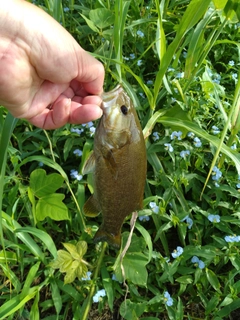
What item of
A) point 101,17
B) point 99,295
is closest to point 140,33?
point 101,17

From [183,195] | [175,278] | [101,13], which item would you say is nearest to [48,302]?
[175,278]

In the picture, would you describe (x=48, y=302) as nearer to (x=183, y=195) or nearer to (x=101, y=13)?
(x=183, y=195)

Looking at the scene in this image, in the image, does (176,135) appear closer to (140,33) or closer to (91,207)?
(91,207)

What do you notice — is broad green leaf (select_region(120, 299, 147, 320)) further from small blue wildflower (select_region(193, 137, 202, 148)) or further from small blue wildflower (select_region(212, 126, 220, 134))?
small blue wildflower (select_region(212, 126, 220, 134))

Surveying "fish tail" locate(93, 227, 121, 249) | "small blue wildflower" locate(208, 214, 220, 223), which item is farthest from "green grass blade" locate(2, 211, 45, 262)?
"small blue wildflower" locate(208, 214, 220, 223)

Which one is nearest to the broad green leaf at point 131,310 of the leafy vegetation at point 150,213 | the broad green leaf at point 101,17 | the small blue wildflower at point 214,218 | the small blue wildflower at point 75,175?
the leafy vegetation at point 150,213

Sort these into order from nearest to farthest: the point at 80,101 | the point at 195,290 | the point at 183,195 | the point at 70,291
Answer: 1. the point at 80,101
2. the point at 70,291
3. the point at 195,290
4. the point at 183,195
